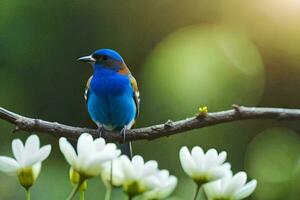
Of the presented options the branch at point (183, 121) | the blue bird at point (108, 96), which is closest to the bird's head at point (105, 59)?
the blue bird at point (108, 96)

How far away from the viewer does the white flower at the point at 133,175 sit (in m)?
0.51

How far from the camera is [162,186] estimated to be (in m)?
0.51

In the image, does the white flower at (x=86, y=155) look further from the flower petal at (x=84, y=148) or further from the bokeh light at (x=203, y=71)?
the bokeh light at (x=203, y=71)

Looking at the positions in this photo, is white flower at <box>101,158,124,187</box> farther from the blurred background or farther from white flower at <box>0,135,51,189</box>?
the blurred background

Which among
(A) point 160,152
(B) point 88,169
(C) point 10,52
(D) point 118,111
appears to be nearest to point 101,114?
(D) point 118,111

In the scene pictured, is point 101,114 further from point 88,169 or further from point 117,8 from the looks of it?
point 117,8

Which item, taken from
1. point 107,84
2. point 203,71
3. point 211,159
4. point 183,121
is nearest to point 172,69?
point 203,71

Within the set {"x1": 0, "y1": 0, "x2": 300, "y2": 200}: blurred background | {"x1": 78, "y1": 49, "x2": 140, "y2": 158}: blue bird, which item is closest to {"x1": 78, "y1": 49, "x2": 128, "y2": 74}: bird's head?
{"x1": 78, "y1": 49, "x2": 140, "y2": 158}: blue bird

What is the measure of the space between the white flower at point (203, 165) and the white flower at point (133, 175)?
0.04m

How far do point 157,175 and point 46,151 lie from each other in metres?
0.08

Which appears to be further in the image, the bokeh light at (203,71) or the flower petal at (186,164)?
the bokeh light at (203,71)

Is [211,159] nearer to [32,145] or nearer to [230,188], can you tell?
[230,188]

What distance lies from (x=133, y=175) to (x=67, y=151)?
0.17 ft

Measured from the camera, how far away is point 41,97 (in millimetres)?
2600
